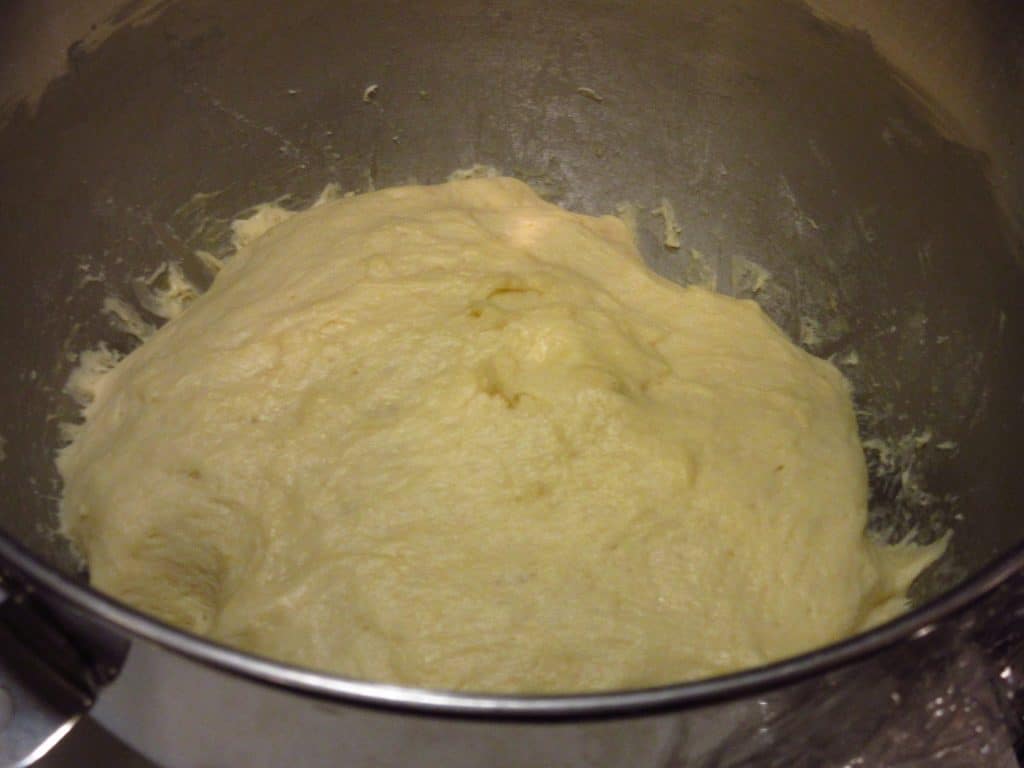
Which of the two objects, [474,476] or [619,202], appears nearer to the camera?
[474,476]

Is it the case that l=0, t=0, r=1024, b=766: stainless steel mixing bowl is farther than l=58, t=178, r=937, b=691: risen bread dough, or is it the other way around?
l=58, t=178, r=937, b=691: risen bread dough

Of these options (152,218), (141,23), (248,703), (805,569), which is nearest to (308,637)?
(248,703)

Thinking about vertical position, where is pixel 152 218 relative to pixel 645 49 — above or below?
below

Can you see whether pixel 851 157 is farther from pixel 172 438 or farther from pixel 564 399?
pixel 172 438

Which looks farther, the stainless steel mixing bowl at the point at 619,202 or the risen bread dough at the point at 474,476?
the risen bread dough at the point at 474,476

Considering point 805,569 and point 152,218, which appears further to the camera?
point 152,218
